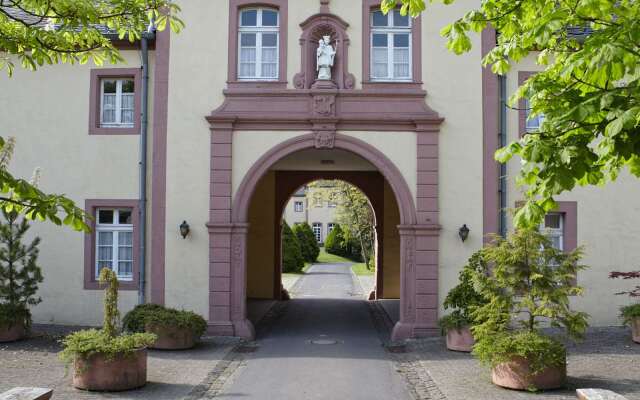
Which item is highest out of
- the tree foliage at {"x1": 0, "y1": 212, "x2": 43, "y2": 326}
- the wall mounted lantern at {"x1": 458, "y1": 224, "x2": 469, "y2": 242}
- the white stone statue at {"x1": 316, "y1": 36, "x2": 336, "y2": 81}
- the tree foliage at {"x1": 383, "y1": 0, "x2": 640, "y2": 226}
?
the white stone statue at {"x1": 316, "y1": 36, "x2": 336, "y2": 81}

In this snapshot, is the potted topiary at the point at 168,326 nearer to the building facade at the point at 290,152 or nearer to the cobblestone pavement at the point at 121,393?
the cobblestone pavement at the point at 121,393

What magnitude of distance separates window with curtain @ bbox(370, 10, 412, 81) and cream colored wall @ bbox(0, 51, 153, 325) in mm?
5245

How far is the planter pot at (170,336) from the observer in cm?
1204

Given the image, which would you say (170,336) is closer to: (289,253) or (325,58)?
(325,58)

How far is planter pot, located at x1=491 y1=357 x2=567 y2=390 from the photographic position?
29.7 feet

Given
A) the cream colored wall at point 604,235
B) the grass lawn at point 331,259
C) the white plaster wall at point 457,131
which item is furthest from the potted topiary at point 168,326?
the grass lawn at point 331,259

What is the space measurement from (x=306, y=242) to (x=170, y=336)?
32941 mm

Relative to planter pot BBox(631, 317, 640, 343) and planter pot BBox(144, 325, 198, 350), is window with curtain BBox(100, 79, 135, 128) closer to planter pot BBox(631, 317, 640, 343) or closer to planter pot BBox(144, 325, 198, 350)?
planter pot BBox(144, 325, 198, 350)

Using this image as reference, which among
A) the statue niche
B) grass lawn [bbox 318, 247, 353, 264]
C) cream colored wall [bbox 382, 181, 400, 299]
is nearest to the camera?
the statue niche

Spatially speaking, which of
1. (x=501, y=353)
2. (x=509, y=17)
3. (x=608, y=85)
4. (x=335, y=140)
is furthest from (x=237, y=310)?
(x=608, y=85)

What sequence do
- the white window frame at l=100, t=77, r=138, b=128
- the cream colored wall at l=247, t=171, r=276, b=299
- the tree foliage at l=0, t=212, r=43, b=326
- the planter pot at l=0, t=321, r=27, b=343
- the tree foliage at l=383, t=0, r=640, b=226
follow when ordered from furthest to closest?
the cream colored wall at l=247, t=171, r=276, b=299
the white window frame at l=100, t=77, r=138, b=128
the tree foliage at l=0, t=212, r=43, b=326
the planter pot at l=0, t=321, r=27, b=343
the tree foliage at l=383, t=0, r=640, b=226

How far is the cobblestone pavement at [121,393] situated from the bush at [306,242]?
101 ft

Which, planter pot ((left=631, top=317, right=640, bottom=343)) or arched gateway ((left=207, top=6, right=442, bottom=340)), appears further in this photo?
arched gateway ((left=207, top=6, right=442, bottom=340))

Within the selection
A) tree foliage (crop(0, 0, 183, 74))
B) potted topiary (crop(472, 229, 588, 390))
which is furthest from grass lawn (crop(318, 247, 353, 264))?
tree foliage (crop(0, 0, 183, 74))
